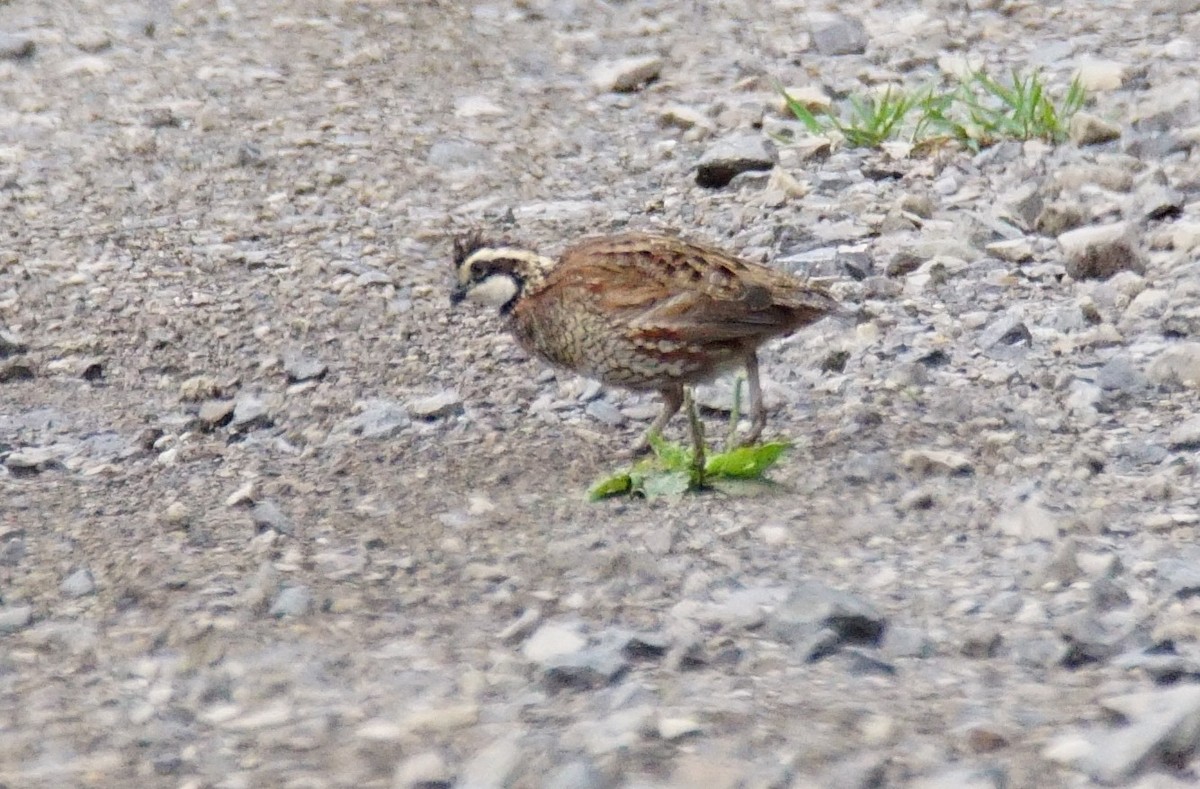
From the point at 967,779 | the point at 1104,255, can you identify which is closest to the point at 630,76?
the point at 1104,255

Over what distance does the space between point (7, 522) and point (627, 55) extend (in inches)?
222

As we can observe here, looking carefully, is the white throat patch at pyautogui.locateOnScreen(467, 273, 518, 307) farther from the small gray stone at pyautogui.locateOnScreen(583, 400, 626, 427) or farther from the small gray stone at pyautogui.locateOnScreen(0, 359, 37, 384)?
the small gray stone at pyautogui.locateOnScreen(0, 359, 37, 384)

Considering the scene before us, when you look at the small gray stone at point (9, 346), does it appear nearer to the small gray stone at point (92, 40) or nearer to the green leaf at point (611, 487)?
the green leaf at point (611, 487)

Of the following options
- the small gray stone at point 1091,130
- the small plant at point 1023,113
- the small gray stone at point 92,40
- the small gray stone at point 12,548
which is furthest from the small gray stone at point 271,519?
the small gray stone at point 92,40

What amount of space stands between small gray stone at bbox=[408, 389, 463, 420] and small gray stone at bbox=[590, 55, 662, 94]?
381cm

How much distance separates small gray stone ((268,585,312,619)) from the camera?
5.08 metres

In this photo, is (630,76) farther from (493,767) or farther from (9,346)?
(493,767)

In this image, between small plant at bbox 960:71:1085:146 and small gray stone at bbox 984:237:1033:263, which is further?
small plant at bbox 960:71:1085:146

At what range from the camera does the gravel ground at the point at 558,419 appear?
14.3ft

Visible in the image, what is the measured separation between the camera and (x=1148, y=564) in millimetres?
5027

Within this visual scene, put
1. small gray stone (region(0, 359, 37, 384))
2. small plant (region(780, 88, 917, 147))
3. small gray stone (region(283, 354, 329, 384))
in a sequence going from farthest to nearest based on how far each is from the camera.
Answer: small plant (region(780, 88, 917, 147)), small gray stone (region(0, 359, 37, 384)), small gray stone (region(283, 354, 329, 384))

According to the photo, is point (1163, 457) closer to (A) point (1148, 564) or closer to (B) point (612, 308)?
(A) point (1148, 564)

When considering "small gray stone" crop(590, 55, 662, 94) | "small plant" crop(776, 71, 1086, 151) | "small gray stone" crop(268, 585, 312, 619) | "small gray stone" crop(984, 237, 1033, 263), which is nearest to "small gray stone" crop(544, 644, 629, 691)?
"small gray stone" crop(268, 585, 312, 619)

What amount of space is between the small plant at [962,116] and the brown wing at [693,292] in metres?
2.85
